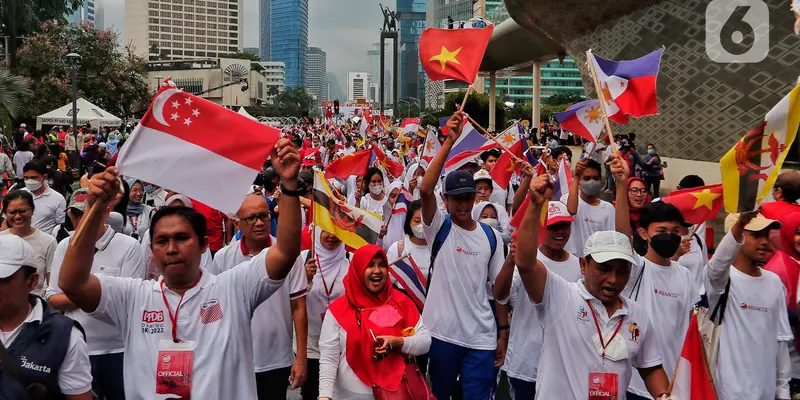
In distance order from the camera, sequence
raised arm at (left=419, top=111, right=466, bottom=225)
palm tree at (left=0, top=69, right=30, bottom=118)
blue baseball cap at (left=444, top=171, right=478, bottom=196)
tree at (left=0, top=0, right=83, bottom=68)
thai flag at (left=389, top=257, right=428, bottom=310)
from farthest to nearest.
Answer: tree at (left=0, top=0, right=83, bottom=68)
palm tree at (left=0, top=69, right=30, bottom=118)
thai flag at (left=389, top=257, right=428, bottom=310)
blue baseball cap at (left=444, top=171, right=478, bottom=196)
raised arm at (left=419, top=111, right=466, bottom=225)

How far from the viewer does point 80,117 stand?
28.8m

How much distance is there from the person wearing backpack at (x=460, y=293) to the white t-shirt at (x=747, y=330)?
58.6 inches

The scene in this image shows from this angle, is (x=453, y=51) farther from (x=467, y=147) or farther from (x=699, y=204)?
(x=699, y=204)

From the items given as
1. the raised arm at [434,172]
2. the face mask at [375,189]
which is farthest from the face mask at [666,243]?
the face mask at [375,189]

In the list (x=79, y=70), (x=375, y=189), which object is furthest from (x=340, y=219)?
(x=79, y=70)

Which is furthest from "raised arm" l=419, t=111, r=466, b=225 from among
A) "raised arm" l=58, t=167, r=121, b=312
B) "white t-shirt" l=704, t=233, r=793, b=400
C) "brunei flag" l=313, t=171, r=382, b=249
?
"raised arm" l=58, t=167, r=121, b=312

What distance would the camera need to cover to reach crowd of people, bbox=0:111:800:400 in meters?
2.88

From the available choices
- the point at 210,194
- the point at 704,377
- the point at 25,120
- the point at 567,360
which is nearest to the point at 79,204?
the point at 210,194

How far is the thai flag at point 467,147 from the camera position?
7.98 m

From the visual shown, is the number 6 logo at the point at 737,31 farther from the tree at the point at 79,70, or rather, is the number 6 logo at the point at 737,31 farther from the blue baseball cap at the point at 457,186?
the tree at the point at 79,70

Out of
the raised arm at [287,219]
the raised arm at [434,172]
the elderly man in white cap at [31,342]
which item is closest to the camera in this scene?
the elderly man in white cap at [31,342]

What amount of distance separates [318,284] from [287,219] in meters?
2.01

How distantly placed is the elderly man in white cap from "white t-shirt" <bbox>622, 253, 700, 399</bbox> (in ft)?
9.76

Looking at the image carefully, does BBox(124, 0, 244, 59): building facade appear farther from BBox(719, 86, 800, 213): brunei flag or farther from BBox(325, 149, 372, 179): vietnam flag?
BBox(719, 86, 800, 213): brunei flag
